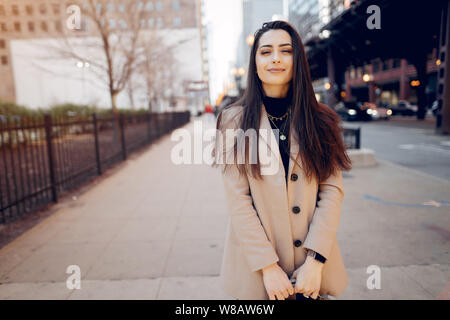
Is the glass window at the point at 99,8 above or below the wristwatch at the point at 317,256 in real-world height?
above

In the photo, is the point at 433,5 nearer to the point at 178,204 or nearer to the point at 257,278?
the point at 178,204

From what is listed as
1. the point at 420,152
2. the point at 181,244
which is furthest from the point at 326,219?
the point at 420,152

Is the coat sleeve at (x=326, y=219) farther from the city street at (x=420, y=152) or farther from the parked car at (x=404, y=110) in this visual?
the parked car at (x=404, y=110)

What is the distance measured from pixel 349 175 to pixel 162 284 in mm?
5821

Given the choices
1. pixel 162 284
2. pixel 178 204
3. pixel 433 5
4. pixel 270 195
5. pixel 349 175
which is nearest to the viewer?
pixel 270 195

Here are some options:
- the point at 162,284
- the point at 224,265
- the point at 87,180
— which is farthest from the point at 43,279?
the point at 87,180

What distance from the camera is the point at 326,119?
1.78m

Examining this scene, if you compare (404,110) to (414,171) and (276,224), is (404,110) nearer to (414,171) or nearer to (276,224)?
(414,171)

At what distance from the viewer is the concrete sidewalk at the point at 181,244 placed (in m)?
3.06

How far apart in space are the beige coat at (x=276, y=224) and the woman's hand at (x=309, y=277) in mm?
65

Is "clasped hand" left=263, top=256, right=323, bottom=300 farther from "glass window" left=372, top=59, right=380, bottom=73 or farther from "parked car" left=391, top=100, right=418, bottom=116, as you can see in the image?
"glass window" left=372, top=59, right=380, bottom=73

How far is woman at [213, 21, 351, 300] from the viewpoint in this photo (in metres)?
1.60

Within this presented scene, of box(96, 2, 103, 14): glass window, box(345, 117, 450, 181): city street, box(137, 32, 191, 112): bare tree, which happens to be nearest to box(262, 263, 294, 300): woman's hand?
box(345, 117, 450, 181): city street

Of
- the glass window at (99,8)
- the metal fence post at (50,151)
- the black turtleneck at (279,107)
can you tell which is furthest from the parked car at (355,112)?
the black turtleneck at (279,107)
